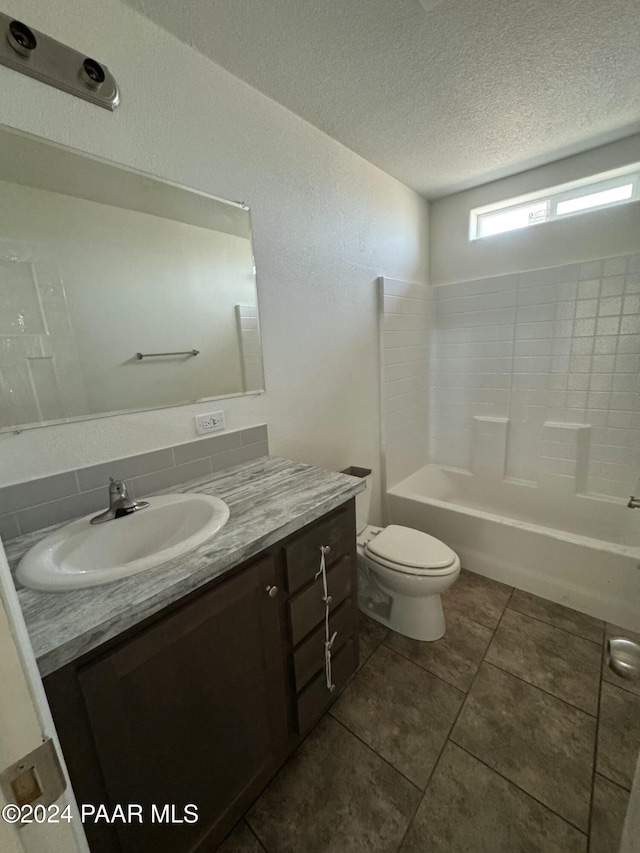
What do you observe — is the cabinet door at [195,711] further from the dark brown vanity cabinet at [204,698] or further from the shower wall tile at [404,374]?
the shower wall tile at [404,374]

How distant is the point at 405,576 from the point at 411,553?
11 cm

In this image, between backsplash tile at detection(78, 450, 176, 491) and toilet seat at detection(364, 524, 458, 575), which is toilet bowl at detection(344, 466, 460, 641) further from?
backsplash tile at detection(78, 450, 176, 491)

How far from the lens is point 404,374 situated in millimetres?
2350

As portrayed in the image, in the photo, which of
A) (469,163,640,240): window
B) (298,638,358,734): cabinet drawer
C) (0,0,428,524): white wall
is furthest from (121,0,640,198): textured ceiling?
(298,638,358,734): cabinet drawer

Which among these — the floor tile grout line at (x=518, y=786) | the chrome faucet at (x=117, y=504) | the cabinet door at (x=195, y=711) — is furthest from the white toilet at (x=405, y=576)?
the chrome faucet at (x=117, y=504)

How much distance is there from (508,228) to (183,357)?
7.72 feet

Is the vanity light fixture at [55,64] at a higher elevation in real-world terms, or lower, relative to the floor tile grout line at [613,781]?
higher

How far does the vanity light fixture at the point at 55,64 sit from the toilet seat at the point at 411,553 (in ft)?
6.19

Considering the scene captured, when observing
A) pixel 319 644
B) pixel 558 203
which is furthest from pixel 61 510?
pixel 558 203

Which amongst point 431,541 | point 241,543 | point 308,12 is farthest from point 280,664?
point 308,12

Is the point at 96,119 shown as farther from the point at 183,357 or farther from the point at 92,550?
the point at 92,550

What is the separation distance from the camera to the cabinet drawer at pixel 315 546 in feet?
3.24

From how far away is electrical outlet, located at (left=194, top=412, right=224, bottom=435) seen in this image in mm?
1294

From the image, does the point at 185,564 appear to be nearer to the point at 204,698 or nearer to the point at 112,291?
the point at 204,698
